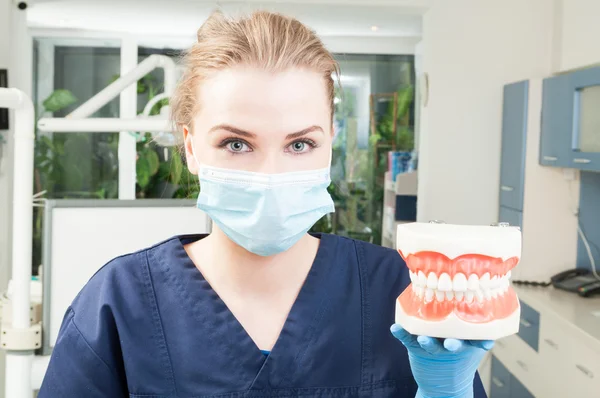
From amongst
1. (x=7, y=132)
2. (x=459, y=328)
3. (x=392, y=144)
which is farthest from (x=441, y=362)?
(x=392, y=144)

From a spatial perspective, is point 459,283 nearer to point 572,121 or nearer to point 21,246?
point 21,246

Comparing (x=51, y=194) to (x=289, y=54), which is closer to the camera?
(x=289, y=54)

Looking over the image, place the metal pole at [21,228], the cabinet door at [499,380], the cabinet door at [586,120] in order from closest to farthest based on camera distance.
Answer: the metal pole at [21,228]
the cabinet door at [586,120]
the cabinet door at [499,380]

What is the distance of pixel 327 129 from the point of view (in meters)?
1.22

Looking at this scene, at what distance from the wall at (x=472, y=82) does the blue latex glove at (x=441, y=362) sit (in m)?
2.84

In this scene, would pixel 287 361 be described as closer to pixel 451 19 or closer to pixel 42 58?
pixel 451 19

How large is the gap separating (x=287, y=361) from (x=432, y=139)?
273cm

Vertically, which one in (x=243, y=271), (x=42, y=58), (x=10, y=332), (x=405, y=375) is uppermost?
(x=42, y=58)

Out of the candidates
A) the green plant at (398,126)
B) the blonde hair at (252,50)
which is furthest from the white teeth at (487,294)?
the green plant at (398,126)

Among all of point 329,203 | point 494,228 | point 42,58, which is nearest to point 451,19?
point 42,58

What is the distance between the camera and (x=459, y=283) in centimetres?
94

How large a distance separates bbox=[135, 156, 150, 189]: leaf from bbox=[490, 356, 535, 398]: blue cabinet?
7.38 ft

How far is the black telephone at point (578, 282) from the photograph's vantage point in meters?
3.08

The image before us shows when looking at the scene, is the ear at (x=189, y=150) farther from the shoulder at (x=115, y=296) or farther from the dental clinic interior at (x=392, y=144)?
the dental clinic interior at (x=392, y=144)
